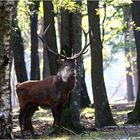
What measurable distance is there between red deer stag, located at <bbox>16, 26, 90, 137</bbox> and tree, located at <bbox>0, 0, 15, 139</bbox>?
2.40 meters

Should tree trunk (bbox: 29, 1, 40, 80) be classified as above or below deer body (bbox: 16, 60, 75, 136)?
above

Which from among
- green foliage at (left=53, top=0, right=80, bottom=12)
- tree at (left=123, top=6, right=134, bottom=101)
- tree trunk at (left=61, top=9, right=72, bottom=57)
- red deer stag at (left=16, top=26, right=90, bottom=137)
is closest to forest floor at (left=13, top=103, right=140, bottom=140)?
red deer stag at (left=16, top=26, right=90, bottom=137)

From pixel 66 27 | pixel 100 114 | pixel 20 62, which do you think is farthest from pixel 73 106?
pixel 20 62

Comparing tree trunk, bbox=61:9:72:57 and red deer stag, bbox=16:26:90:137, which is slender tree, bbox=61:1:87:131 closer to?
tree trunk, bbox=61:9:72:57

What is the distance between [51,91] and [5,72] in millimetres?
2826

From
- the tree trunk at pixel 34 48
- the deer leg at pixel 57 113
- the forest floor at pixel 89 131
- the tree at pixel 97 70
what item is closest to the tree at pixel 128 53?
the tree trunk at pixel 34 48

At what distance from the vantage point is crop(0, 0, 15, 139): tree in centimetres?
938

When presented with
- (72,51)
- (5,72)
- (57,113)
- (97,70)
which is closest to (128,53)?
(97,70)

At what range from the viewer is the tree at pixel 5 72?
9.38m

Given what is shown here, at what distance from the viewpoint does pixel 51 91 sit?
480 inches

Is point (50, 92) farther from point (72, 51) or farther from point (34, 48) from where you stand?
point (34, 48)

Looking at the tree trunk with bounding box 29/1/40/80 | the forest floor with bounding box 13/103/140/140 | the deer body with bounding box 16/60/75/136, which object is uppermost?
the tree trunk with bounding box 29/1/40/80

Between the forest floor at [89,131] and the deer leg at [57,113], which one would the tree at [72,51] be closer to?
the forest floor at [89,131]

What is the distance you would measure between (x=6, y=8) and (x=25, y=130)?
478 centimetres
